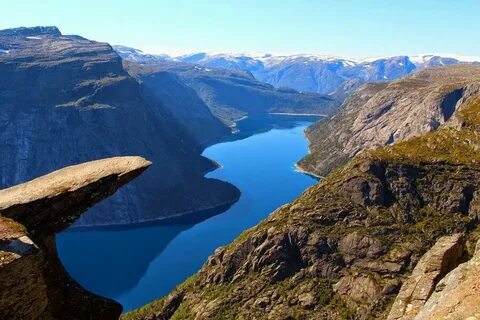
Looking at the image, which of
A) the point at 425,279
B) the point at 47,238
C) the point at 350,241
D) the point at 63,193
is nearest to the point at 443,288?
the point at 425,279

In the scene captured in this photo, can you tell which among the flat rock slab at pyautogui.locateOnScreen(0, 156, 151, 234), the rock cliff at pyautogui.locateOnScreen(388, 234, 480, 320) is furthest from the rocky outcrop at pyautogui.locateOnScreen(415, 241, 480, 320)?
the flat rock slab at pyautogui.locateOnScreen(0, 156, 151, 234)

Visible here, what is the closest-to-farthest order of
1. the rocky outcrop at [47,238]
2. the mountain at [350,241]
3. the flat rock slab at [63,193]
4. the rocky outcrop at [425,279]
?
the rocky outcrop at [47,238], the flat rock slab at [63,193], the rocky outcrop at [425,279], the mountain at [350,241]

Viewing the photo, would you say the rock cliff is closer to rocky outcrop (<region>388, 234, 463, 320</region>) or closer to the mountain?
rocky outcrop (<region>388, 234, 463, 320</region>)

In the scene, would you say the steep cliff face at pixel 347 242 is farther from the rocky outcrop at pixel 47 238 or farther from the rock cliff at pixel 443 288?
the rocky outcrop at pixel 47 238

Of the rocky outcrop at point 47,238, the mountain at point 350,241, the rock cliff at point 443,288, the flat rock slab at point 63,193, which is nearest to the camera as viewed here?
the rock cliff at point 443,288

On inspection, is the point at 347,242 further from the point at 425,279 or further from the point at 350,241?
the point at 425,279

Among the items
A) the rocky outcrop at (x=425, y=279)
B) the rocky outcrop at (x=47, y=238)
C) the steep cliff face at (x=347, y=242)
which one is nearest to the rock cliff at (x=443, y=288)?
the rocky outcrop at (x=425, y=279)
